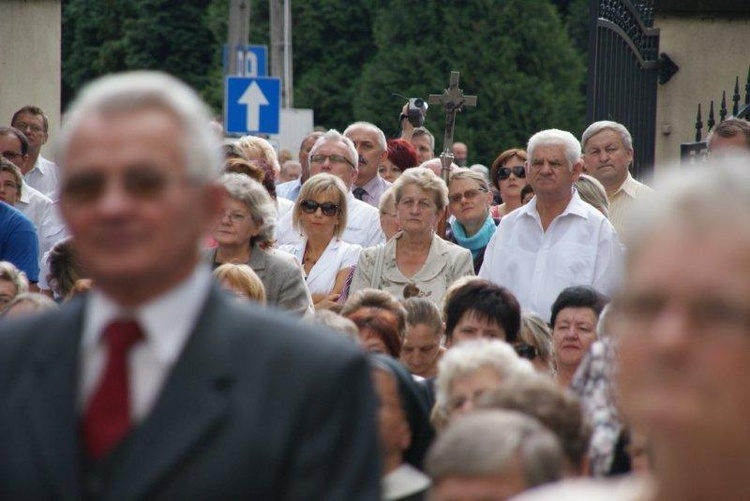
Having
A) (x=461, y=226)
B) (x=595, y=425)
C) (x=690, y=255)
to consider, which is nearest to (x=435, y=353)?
(x=595, y=425)

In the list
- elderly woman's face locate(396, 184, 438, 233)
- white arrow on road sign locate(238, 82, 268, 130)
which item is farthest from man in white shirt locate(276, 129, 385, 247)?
white arrow on road sign locate(238, 82, 268, 130)

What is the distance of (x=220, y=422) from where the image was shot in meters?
2.85

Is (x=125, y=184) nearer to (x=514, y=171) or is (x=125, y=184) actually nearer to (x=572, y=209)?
(x=572, y=209)

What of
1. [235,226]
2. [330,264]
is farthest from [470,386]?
[330,264]

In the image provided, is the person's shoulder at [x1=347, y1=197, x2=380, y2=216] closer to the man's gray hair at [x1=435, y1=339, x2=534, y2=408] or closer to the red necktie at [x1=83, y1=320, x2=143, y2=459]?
the man's gray hair at [x1=435, y1=339, x2=534, y2=408]

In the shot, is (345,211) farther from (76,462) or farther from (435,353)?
(76,462)

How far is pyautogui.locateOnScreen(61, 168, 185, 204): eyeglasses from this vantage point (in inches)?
114

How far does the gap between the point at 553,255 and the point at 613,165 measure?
165 cm

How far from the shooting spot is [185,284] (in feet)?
9.66

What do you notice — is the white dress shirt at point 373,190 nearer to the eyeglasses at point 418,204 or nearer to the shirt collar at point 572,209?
the eyeglasses at point 418,204

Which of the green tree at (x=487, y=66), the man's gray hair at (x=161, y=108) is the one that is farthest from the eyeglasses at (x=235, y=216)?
the green tree at (x=487, y=66)

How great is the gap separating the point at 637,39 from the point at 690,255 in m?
12.6

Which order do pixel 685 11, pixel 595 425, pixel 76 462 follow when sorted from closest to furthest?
pixel 76 462 → pixel 595 425 → pixel 685 11

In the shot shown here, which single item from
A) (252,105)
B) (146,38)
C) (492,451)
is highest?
(146,38)
